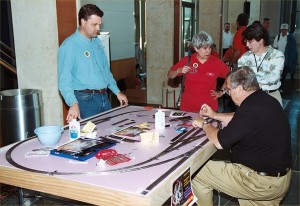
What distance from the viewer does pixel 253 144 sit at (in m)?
2.21

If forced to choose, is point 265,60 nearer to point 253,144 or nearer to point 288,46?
point 253,144

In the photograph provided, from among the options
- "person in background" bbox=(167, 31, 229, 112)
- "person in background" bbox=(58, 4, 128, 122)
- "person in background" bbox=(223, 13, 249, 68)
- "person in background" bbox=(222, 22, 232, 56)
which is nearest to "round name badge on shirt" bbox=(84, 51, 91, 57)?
"person in background" bbox=(58, 4, 128, 122)

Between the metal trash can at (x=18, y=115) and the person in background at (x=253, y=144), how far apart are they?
2155 millimetres

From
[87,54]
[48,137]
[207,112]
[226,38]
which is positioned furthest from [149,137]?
[226,38]

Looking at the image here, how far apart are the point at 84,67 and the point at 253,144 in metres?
1.56

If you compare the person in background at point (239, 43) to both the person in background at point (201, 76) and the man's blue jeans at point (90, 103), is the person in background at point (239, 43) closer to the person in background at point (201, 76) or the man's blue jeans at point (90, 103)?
the person in background at point (201, 76)

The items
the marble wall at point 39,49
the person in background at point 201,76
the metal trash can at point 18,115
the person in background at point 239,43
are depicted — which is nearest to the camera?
the person in background at point 201,76

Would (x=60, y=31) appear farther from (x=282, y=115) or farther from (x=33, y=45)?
(x=282, y=115)

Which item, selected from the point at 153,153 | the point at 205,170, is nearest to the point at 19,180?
the point at 153,153

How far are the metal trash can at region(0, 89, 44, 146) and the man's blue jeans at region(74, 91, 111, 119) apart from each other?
→ 0.88m

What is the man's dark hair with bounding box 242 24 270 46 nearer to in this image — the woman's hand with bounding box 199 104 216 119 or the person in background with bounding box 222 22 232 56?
the woman's hand with bounding box 199 104 216 119

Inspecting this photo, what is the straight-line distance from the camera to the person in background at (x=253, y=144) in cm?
215

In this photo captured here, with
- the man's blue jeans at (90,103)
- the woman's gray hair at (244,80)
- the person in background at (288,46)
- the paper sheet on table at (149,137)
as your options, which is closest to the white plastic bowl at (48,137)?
the paper sheet on table at (149,137)

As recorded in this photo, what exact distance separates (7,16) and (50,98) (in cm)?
304
